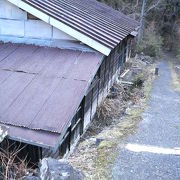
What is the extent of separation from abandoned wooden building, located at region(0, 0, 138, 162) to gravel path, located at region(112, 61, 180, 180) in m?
1.77

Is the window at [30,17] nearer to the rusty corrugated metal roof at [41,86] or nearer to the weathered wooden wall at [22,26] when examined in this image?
the weathered wooden wall at [22,26]

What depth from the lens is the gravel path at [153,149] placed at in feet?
21.2

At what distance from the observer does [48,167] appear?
12.7 ft

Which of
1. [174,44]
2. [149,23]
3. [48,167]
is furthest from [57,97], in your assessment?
[174,44]

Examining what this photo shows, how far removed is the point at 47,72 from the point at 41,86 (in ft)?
2.51

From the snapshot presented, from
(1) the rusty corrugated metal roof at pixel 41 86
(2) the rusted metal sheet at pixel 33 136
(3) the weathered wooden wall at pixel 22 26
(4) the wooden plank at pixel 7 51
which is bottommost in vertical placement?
(2) the rusted metal sheet at pixel 33 136

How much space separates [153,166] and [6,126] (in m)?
3.79

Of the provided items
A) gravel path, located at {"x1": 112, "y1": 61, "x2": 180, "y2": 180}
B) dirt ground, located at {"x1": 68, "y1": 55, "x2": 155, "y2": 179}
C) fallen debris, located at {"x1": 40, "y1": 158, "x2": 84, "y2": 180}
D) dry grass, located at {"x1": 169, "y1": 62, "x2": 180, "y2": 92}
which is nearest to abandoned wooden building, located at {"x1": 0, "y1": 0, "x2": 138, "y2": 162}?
dirt ground, located at {"x1": 68, "y1": 55, "x2": 155, "y2": 179}

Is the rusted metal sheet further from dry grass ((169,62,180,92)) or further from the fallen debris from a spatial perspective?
dry grass ((169,62,180,92))

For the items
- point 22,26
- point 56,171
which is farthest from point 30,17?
point 56,171

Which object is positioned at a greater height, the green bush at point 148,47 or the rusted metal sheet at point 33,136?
the rusted metal sheet at point 33,136

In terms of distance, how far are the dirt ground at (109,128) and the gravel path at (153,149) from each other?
0.29m

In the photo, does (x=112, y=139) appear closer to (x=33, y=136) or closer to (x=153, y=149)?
(x=153, y=149)

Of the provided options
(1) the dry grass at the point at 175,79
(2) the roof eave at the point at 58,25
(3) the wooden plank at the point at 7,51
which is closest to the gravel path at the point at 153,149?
(2) the roof eave at the point at 58,25
